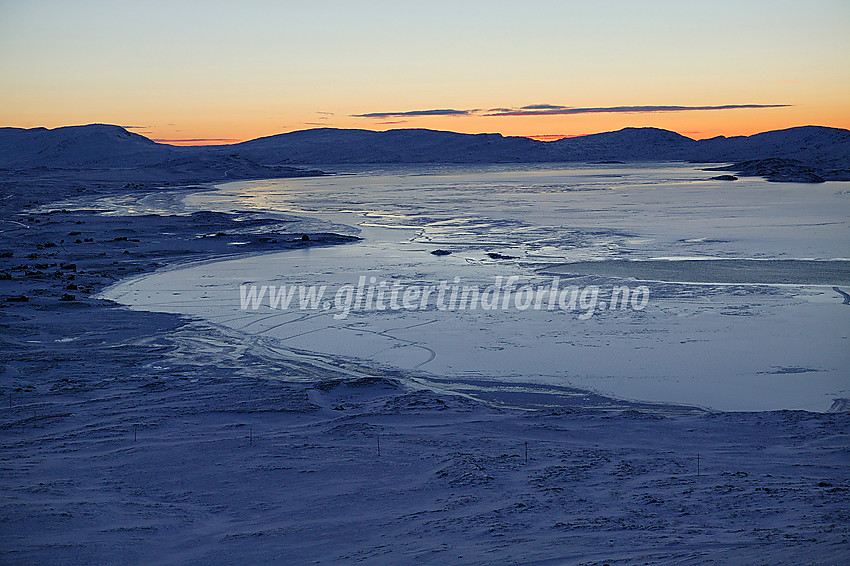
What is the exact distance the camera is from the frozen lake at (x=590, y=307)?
796 cm

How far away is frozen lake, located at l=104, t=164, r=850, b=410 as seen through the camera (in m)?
7.96

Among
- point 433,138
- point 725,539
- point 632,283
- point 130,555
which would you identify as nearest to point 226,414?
point 130,555

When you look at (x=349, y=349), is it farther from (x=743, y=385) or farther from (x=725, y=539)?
(x=725, y=539)

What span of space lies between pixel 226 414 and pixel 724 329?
6.20 m

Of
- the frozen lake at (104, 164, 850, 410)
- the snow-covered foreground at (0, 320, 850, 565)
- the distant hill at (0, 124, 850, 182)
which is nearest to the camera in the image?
the snow-covered foreground at (0, 320, 850, 565)

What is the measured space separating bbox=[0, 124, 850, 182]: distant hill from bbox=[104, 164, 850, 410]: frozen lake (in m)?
34.9

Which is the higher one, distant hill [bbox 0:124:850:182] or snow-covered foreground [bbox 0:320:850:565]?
distant hill [bbox 0:124:850:182]

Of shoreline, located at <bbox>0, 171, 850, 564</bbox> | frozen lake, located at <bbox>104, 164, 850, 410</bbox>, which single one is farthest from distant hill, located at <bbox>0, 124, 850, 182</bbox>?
shoreline, located at <bbox>0, 171, 850, 564</bbox>

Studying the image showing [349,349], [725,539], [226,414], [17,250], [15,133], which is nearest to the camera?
[725,539]

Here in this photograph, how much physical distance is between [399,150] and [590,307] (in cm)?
12031

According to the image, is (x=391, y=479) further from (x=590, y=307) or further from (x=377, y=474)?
(x=590, y=307)

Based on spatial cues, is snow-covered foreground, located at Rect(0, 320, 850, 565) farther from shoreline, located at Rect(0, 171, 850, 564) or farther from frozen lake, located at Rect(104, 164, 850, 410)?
frozen lake, located at Rect(104, 164, 850, 410)

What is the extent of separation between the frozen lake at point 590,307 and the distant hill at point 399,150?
34.9 m

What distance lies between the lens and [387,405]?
6.73 metres
